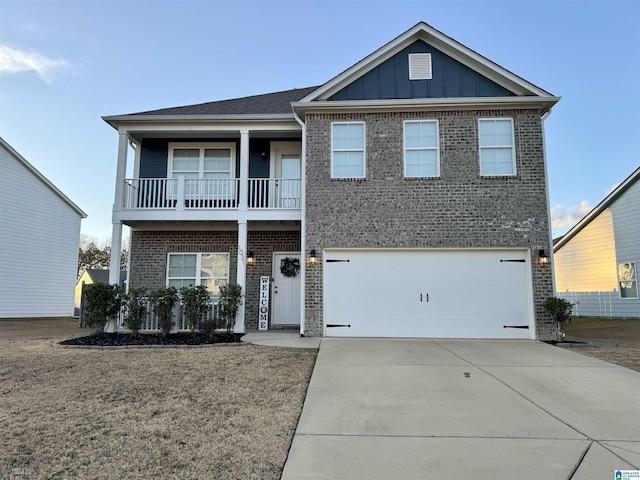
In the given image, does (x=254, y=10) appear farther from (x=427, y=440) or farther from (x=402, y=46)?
(x=427, y=440)

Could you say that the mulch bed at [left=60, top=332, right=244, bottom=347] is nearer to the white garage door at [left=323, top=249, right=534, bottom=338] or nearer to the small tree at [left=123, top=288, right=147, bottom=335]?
the small tree at [left=123, top=288, right=147, bottom=335]

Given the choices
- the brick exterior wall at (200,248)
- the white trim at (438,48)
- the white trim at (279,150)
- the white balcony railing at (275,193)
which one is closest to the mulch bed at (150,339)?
the brick exterior wall at (200,248)

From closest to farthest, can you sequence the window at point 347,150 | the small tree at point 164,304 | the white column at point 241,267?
1. the small tree at point 164,304
2. the window at point 347,150
3. the white column at point 241,267

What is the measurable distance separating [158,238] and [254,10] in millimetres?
7621

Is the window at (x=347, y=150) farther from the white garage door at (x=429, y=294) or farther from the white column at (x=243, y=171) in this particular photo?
the white column at (x=243, y=171)

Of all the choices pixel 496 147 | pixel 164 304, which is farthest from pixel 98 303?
pixel 496 147

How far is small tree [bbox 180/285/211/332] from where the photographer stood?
31.7 feet

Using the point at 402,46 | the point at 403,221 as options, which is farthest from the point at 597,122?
the point at 403,221

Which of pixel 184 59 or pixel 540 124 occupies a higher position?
pixel 184 59

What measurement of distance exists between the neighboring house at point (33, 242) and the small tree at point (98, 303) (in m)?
10.0

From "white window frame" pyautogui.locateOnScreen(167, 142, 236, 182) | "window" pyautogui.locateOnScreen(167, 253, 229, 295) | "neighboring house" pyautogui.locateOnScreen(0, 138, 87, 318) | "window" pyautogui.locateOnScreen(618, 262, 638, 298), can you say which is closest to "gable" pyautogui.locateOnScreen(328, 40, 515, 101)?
"white window frame" pyautogui.locateOnScreen(167, 142, 236, 182)

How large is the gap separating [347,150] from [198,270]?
5435 millimetres

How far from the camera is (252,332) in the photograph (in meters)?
10.5

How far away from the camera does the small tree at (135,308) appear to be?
984 cm
